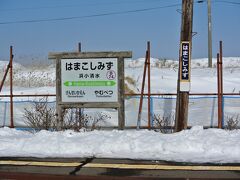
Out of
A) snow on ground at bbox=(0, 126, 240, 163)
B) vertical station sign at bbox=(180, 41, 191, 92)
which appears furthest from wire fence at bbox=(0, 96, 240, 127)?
snow on ground at bbox=(0, 126, 240, 163)

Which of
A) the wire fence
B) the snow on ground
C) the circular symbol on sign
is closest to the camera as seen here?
the snow on ground

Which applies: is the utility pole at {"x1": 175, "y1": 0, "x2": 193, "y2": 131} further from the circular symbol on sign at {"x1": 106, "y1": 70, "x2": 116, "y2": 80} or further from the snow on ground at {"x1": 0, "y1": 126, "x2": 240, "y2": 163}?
the circular symbol on sign at {"x1": 106, "y1": 70, "x2": 116, "y2": 80}

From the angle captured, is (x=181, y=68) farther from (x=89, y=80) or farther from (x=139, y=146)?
(x=139, y=146)

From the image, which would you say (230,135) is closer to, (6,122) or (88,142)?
(88,142)

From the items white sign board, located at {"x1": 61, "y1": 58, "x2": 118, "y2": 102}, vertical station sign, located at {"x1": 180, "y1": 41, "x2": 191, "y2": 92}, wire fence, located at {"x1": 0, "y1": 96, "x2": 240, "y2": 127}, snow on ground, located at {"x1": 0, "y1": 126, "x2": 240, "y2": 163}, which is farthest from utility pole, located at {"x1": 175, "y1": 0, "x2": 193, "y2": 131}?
wire fence, located at {"x1": 0, "y1": 96, "x2": 240, "y2": 127}

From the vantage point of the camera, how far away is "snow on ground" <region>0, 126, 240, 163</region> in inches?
294

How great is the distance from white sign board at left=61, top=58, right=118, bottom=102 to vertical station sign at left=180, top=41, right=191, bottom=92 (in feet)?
5.61

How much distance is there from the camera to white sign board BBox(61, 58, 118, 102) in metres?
10.7

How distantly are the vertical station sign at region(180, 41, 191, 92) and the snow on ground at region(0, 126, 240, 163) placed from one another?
4.60 feet

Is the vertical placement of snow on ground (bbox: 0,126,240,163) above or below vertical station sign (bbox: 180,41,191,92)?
below

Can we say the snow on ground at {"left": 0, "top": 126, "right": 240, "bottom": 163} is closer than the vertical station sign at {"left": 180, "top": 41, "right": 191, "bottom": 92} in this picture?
Yes

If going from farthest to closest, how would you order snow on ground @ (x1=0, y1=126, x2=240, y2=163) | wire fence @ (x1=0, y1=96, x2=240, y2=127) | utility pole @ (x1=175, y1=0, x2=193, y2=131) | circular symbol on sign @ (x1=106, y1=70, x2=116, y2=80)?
wire fence @ (x1=0, y1=96, x2=240, y2=127) < circular symbol on sign @ (x1=106, y1=70, x2=116, y2=80) < utility pole @ (x1=175, y1=0, x2=193, y2=131) < snow on ground @ (x1=0, y1=126, x2=240, y2=163)

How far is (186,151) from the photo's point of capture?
769cm

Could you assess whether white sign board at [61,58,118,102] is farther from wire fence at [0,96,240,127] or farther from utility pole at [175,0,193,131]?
wire fence at [0,96,240,127]
